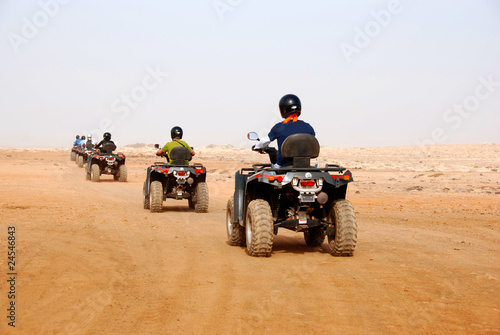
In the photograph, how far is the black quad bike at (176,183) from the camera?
14.0 meters

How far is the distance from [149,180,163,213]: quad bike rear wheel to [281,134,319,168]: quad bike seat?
6741 mm

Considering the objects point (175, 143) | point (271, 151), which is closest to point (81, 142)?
point (175, 143)

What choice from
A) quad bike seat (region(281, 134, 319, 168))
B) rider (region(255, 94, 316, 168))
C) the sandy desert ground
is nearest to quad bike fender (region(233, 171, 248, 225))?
the sandy desert ground

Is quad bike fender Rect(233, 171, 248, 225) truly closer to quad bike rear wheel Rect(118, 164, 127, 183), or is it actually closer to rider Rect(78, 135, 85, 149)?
quad bike rear wheel Rect(118, 164, 127, 183)

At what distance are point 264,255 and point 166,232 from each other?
10.7ft

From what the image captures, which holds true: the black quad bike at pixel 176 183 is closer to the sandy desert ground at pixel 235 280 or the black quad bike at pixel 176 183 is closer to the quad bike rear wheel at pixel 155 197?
the quad bike rear wheel at pixel 155 197

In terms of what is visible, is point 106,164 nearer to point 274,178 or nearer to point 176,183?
point 176,183

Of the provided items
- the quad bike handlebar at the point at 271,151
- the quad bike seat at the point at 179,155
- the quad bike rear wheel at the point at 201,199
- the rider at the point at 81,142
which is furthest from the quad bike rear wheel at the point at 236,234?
the rider at the point at 81,142

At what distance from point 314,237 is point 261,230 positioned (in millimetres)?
1788

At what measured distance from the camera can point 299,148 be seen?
7844 mm

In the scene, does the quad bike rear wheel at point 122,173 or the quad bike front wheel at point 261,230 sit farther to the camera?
the quad bike rear wheel at point 122,173

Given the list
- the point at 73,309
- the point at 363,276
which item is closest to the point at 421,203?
the point at 363,276

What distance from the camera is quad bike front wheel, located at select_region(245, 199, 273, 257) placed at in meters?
7.73

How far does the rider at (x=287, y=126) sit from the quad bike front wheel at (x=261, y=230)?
834mm
